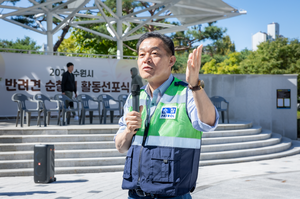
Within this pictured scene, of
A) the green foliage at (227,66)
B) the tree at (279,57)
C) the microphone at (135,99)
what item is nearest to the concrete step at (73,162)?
the microphone at (135,99)

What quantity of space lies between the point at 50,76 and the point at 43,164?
6795mm

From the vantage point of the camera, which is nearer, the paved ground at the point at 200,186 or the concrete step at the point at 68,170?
the paved ground at the point at 200,186

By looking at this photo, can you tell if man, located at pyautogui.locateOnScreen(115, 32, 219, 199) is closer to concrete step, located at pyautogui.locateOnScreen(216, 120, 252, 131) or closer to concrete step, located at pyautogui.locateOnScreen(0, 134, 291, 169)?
concrete step, located at pyautogui.locateOnScreen(0, 134, 291, 169)

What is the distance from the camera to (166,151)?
1602 mm

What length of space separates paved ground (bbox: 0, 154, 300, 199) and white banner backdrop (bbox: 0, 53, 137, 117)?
5926 millimetres

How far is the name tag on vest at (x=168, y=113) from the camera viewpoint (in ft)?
5.42

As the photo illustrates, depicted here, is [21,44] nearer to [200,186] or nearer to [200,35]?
[200,35]

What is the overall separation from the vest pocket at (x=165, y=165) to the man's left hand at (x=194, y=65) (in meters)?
0.37

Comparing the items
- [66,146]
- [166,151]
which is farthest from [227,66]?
[166,151]

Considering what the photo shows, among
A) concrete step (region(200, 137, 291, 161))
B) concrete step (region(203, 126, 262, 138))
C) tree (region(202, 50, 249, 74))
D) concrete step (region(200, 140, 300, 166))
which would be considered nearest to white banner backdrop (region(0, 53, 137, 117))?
concrete step (region(203, 126, 262, 138))

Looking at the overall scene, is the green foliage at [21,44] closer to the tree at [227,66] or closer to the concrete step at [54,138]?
the tree at [227,66]

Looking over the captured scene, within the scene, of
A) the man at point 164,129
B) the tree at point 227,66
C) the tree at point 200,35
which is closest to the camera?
the man at point 164,129

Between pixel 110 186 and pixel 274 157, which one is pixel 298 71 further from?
pixel 110 186

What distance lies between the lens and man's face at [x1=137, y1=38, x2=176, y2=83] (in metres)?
1.68
